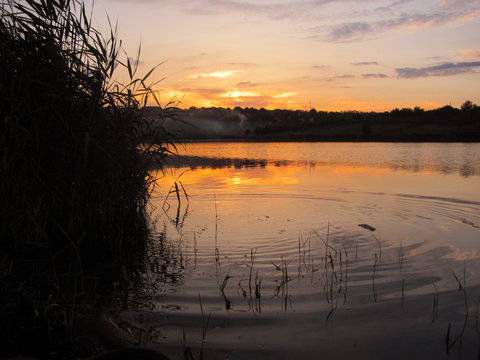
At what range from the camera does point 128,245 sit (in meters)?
7.62

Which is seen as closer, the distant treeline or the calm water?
the calm water

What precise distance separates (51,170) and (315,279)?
4.42 m

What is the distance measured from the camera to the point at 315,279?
643cm

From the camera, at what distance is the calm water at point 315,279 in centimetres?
448

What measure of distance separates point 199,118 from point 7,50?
189114 mm

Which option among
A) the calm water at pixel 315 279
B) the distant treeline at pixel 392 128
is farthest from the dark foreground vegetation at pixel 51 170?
the distant treeline at pixel 392 128

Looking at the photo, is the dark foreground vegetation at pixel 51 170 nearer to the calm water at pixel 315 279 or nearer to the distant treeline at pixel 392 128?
the calm water at pixel 315 279

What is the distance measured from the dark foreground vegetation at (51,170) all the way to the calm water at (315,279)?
970 mm

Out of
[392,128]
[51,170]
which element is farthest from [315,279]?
[392,128]

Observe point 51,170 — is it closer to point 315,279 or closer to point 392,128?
point 315,279

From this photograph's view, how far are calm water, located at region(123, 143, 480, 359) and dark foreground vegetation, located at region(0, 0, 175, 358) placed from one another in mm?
970

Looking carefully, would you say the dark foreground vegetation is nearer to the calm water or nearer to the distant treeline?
the calm water

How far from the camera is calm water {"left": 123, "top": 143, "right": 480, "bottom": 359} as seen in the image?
4480mm

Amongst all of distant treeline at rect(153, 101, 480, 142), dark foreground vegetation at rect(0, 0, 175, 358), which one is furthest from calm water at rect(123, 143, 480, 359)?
distant treeline at rect(153, 101, 480, 142)
